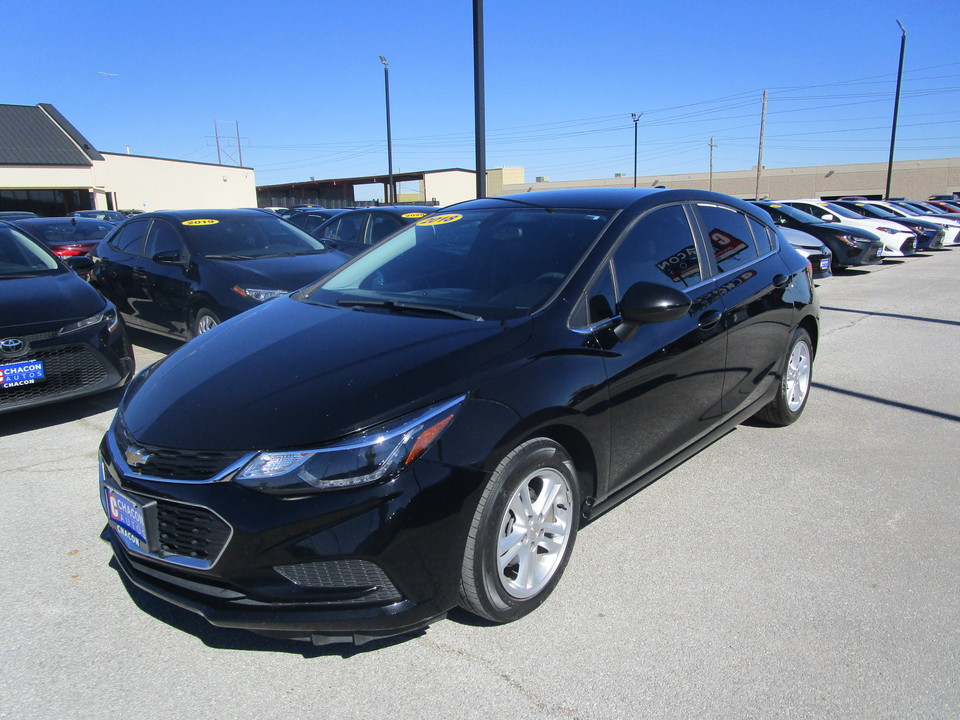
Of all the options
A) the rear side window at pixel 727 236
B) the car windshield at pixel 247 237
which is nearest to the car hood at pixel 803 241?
the car windshield at pixel 247 237

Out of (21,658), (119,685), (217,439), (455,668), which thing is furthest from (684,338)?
(21,658)

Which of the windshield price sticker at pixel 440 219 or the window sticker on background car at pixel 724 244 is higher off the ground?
the windshield price sticker at pixel 440 219

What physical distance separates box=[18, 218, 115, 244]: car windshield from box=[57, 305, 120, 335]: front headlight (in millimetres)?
7675

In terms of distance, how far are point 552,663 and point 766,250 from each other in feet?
10.3

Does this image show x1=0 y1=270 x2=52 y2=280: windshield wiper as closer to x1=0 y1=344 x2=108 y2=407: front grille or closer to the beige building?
x1=0 y1=344 x2=108 y2=407: front grille

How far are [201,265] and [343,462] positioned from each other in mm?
5479

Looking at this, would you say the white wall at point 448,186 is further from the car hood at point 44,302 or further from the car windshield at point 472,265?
the car windshield at point 472,265

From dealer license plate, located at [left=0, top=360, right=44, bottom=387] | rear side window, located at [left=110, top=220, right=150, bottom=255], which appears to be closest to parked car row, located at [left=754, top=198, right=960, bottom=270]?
rear side window, located at [left=110, top=220, right=150, bottom=255]

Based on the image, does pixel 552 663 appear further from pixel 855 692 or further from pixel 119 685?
pixel 119 685

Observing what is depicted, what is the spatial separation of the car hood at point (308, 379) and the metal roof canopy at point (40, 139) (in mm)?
46608

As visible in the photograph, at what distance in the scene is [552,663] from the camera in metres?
2.52

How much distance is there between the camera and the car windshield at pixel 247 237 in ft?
24.2

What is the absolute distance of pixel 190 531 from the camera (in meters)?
2.38

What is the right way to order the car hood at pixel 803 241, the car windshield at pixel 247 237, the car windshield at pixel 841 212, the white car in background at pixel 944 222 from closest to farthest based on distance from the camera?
the car windshield at pixel 247 237, the car hood at pixel 803 241, the car windshield at pixel 841 212, the white car in background at pixel 944 222
